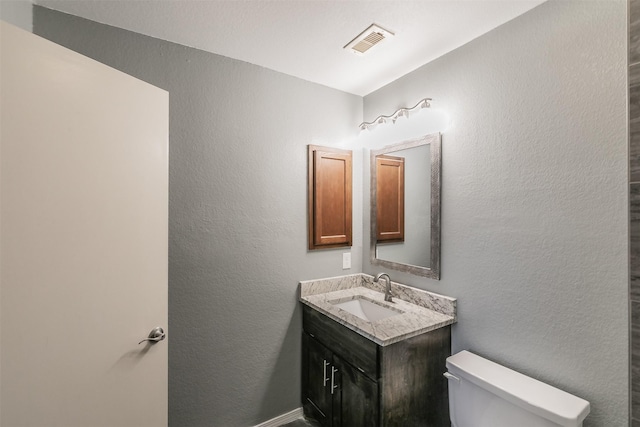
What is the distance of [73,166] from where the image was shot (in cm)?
100

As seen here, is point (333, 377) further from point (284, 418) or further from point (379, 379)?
point (284, 418)

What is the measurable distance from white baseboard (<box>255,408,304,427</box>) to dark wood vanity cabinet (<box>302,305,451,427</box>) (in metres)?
0.24

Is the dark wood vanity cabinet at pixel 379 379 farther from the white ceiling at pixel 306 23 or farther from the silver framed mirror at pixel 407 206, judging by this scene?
the white ceiling at pixel 306 23

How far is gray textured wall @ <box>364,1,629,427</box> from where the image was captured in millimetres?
1118

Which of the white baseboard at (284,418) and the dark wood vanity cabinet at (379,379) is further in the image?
the white baseboard at (284,418)

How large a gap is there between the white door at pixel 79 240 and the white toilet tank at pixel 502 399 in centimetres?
141

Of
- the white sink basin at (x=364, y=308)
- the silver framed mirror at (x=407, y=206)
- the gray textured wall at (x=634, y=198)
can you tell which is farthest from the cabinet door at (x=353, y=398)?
the gray textured wall at (x=634, y=198)

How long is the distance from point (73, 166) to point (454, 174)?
1.81 meters

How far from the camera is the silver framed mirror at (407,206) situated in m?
1.77

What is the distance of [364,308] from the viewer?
6.64ft

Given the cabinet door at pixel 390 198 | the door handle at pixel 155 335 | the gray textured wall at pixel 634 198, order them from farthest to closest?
1. the cabinet door at pixel 390 198
2. the door handle at pixel 155 335
3. the gray textured wall at pixel 634 198

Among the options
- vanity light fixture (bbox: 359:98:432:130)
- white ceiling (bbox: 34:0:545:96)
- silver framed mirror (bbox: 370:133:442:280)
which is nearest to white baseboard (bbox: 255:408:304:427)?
silver framed mirror (bbox: 370:133:442:280)

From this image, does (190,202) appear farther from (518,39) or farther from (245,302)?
(518,39)

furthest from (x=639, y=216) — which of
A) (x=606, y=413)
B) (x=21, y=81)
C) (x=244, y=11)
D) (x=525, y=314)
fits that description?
(x=21, y=81)
